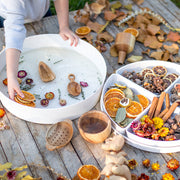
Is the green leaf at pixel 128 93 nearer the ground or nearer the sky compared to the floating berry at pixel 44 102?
nearer the sky

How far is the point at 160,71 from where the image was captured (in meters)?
1.78

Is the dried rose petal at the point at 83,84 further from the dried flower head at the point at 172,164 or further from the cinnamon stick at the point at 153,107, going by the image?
the dried flower head at the point at 172,164

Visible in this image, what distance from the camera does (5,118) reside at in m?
1.62

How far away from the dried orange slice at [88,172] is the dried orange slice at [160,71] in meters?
0.81

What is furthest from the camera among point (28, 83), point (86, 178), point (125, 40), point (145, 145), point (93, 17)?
point (93, 17)

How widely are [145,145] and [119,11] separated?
54.1 inches

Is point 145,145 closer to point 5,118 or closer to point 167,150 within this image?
point 167,150

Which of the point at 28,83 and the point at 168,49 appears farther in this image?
the point at 168,49

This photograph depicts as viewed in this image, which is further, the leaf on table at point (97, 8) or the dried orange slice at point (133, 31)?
the leaf on table at point (97, 8)

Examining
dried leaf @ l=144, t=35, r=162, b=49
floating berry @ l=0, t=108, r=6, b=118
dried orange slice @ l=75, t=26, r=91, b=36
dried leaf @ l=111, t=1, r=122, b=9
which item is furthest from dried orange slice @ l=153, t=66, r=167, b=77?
floating berry @ l=0, t=108, r=6, b=118

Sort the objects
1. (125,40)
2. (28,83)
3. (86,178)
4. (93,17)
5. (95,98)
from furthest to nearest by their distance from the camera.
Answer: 1. (93,17)
2. (125,40)
3. (28,83)
4. (95,98)
5. (86,178)

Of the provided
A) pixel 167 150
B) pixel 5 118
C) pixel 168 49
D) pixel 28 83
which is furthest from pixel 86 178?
pixel 168 49

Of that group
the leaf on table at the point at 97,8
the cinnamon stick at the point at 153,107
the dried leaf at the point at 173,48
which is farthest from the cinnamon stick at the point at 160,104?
the leaf on table at the point at 97,8

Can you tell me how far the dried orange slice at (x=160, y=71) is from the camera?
1773 millimetres
